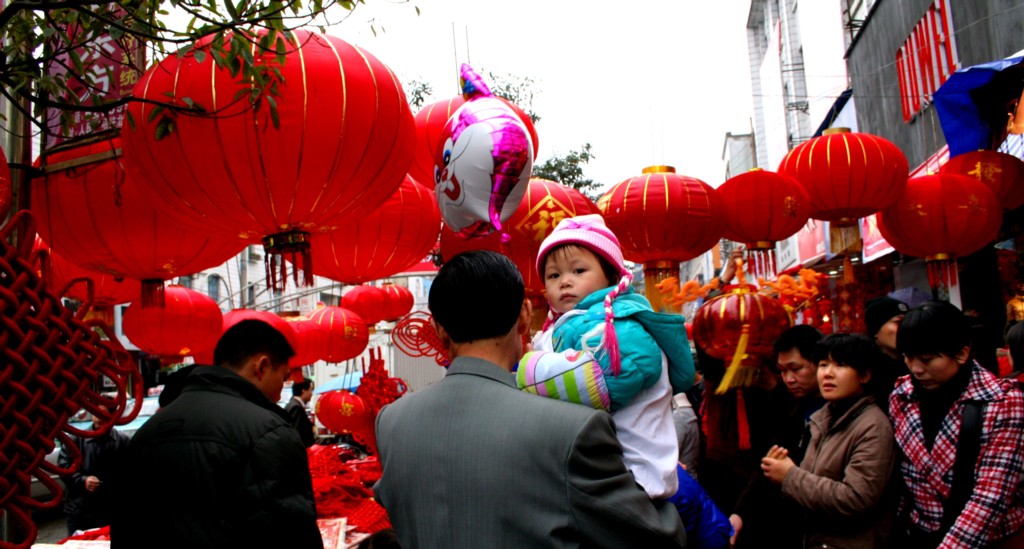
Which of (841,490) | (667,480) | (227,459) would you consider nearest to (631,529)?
(667,480)

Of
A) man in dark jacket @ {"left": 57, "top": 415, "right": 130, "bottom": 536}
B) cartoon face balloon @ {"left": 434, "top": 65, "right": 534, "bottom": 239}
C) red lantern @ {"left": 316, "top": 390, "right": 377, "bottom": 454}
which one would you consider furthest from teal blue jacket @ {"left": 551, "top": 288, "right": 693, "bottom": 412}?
red lantern @ {"left": 316, "top": 390, "right": 377, "bottom": 454}

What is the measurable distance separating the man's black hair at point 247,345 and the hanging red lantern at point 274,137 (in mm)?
511

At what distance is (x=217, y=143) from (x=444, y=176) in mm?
1064

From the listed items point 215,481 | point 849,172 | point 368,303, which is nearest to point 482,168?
point 215,481

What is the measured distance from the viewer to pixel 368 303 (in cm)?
1086

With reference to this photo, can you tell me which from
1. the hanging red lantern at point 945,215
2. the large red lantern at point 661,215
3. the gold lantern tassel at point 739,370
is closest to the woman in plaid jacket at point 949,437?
the gold lantern tassel at point 739,370

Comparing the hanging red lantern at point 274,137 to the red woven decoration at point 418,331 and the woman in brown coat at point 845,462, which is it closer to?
the woman in brown coat at point 845,462

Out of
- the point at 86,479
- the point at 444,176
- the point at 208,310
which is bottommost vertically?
the point at 86,479

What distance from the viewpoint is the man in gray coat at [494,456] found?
171 cm

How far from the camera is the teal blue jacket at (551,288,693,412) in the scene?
2248mm

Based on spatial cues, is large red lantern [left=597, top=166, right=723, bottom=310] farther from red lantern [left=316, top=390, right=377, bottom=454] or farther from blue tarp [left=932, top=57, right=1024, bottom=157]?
red lantern [left=316, top=390, right=377, bottom=454]

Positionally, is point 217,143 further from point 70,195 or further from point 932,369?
point 932,369

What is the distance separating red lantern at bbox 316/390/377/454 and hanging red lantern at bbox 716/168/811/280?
434 cm

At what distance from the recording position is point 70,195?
13.0 ft
